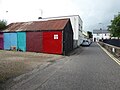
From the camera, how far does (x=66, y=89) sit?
7133mm

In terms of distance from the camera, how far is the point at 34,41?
26.8m

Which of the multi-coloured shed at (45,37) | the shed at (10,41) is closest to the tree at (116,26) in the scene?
the multi-coloured shed at (45,37)

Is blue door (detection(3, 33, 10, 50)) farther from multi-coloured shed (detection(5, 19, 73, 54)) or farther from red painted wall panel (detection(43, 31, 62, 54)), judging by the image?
red painted wall panel (detection(43, 31, 62, 54))

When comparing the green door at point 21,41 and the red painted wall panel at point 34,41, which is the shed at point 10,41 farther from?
the red painted wall panel at point 34,41

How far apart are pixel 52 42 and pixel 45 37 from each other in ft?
4.36

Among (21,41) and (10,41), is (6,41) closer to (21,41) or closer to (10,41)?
(10,41)

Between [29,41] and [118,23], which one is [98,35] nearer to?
[118,23]

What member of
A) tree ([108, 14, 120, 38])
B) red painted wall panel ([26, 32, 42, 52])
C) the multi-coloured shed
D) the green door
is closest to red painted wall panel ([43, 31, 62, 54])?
the multi-coloured shed

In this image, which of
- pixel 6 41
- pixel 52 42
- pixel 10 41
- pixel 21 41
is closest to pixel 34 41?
pixel 21 41

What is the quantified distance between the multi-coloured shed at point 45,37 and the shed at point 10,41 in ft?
2.04

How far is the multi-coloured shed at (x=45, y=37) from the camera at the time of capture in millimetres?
24344

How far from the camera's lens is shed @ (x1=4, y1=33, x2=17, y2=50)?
94.9ft

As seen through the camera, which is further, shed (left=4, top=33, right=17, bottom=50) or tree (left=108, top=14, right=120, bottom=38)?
tree (left=108, top=14, right=120, bottom=38)

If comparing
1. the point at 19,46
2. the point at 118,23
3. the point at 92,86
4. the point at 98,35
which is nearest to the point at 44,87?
the point at 92,86
